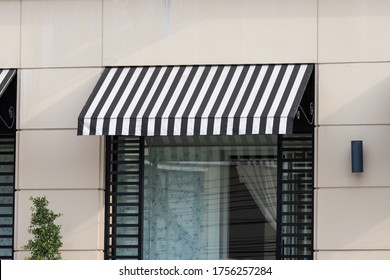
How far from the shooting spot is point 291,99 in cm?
1683

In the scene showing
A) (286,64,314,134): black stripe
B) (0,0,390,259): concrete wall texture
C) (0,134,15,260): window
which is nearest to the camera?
→ (286,64,314,134): black stripe

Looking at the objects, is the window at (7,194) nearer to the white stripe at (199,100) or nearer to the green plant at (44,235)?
the green plant at (44,235)

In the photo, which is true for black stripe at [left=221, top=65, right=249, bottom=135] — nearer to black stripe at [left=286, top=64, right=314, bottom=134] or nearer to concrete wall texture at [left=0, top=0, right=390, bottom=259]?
concrete wall texture at [left=0, top=0, right=390, bottom=259]

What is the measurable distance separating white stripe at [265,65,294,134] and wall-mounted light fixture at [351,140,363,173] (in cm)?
117

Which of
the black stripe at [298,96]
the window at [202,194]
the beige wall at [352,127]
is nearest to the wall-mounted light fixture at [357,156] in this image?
the beige wall at [352,127]

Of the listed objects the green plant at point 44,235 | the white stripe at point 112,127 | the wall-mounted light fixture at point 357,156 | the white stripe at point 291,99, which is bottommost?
the green plant at point 44,235

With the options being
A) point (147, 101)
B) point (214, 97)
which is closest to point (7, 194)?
point (147, 101)

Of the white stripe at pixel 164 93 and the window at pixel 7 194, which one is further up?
the white stripe at pixel 164 93

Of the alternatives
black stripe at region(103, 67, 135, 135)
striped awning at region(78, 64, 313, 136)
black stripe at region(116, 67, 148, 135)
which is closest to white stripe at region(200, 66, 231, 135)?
striped awning at region(78, 64, 313, 136)

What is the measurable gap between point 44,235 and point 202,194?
89.4 inches

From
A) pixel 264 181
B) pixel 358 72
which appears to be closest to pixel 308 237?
pixel 264 181

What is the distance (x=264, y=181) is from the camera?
17.9m

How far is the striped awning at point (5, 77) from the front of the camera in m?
17.8

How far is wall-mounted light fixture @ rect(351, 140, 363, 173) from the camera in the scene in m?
17.2
